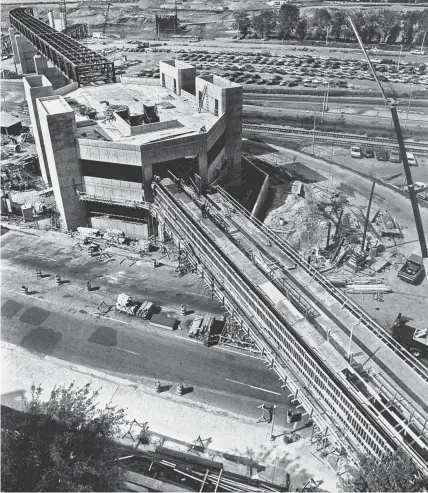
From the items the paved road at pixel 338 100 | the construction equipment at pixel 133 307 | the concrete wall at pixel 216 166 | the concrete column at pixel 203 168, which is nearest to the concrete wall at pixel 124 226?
the concrete column at pixel 203 168

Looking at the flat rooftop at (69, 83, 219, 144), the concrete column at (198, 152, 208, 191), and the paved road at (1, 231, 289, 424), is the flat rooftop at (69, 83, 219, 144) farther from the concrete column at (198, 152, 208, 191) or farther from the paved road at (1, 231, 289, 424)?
the paved road at (1, 231, 289, 424)

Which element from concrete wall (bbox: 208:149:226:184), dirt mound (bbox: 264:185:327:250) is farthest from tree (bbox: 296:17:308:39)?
concrete wall (bbox: 208:149:226:184)

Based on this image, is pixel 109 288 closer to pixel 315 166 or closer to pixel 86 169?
pixel 86 169

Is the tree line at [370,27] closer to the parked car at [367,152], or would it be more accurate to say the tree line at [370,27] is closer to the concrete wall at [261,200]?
the parked car at [367,152]

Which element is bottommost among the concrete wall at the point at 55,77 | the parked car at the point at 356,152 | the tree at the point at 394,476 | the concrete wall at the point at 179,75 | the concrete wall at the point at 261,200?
the concrete wall at the point at 261,200

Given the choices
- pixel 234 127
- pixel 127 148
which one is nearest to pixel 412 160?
pixel 234 127

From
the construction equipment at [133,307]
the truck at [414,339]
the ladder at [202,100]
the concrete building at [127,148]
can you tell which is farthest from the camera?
the ladder at [202,100]

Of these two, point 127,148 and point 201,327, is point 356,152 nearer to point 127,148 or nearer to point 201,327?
point 127,148
